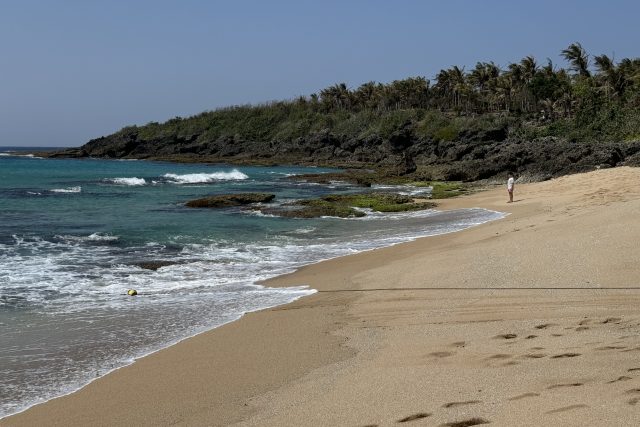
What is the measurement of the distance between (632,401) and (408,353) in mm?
2512

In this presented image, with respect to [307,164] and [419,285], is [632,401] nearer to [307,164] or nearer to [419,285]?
[419,285]

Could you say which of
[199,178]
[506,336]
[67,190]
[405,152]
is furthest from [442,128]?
[506,336]

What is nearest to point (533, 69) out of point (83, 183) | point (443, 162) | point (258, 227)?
point (443, 162)

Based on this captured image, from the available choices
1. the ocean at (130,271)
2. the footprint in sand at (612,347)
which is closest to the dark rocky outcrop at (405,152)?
the ocean at (130,271)

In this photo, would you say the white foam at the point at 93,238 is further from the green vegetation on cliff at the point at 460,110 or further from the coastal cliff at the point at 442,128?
the green vegetation on cliff at the point at 460,110

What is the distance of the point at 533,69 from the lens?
261ft

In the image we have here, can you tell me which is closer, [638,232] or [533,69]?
[638,232]

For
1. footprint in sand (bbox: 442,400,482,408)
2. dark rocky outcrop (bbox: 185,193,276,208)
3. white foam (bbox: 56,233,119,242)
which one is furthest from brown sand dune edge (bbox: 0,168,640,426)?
dark rocky outcrop (bbox: 185,193,276,208)

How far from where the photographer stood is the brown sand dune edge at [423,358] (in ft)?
15.3

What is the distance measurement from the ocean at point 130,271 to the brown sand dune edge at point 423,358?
0.75 metres

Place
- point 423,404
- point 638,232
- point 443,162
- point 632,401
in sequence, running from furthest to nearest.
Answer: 1. point 443,162
2. point 638,232
3. point 423,404
4. point 632,401

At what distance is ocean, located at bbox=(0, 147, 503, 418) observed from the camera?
7.57 meters

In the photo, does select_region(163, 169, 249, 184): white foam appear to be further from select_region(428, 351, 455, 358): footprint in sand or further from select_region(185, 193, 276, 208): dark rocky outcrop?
select_region(428, 351, 455, 358): footprint in sand

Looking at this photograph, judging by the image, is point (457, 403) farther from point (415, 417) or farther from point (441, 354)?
point (441, 354)
